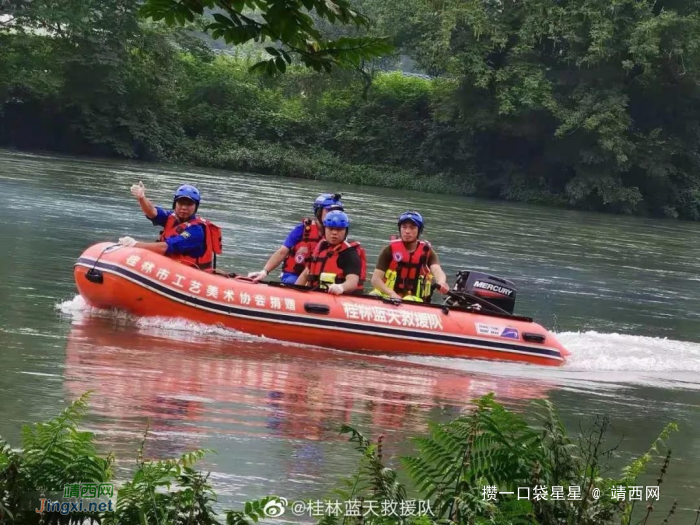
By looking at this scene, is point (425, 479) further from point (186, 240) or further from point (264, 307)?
point (186, 240)

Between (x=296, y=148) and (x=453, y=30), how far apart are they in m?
7.84

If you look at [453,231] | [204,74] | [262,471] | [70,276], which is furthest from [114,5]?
[262,471]

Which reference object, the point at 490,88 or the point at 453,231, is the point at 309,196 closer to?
the point at 453,231

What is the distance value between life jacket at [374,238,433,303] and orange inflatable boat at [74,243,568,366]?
19.4 inches

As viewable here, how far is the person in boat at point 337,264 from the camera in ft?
35.5

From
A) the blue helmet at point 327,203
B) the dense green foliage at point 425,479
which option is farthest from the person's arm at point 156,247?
the dense green foliage at point 425,479

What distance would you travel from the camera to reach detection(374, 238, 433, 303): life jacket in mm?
Result: 11336

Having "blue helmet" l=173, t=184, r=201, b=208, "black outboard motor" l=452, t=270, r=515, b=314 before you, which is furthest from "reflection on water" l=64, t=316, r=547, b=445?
"black outboard motor" l=452, t=270, r=515, b=314

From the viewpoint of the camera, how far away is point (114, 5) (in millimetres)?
38344

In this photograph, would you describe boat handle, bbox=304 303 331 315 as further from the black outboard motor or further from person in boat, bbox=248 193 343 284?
the black outboard motor

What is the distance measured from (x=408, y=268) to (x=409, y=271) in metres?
0.05

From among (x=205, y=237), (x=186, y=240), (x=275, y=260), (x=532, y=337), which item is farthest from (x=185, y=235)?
(x=532, y=337)

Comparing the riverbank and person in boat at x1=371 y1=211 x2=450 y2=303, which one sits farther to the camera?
Result: the riverbank

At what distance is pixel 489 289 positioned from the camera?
38.7ft
